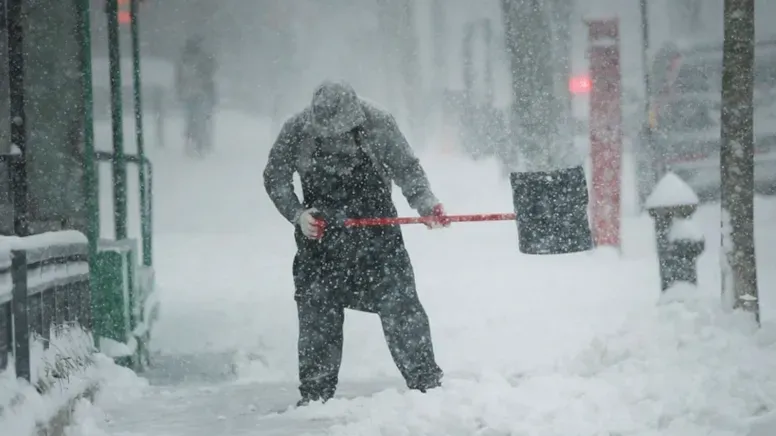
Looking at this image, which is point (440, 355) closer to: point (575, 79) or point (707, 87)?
point (575, 79)

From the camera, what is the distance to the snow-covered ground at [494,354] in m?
5.02

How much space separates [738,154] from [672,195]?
2.92 ft

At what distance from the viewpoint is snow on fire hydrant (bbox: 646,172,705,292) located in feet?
24.6

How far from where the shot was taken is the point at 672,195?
7.58 m

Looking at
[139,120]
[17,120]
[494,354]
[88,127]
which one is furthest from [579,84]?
[17,120]

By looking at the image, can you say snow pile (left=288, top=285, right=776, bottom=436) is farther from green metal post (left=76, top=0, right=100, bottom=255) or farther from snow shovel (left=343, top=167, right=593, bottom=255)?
green metal post (left=76, top=0, right=100, bottom=255)

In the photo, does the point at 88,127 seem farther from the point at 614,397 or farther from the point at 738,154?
→ the point at 738,154

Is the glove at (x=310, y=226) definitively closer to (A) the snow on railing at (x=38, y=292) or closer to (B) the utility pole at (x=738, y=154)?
(A) the snow on railing at (x=38, y=292)

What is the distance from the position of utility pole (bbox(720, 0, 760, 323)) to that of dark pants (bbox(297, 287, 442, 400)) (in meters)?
2.14

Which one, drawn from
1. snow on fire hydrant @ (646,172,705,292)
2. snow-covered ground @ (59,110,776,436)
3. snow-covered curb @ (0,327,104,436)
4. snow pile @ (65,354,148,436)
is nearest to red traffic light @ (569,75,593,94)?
snow-covered ground @ (59,110,776,436)

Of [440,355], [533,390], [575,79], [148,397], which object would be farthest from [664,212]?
[575,79]

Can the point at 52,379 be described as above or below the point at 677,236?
below

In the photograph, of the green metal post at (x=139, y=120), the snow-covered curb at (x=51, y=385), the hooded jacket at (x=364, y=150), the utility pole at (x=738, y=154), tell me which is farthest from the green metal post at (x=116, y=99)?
the utility pole at (x=738, y=154)

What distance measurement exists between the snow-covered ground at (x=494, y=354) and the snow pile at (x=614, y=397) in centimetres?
1
